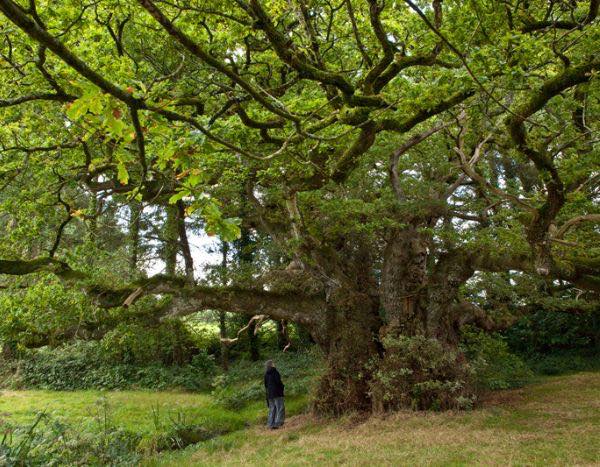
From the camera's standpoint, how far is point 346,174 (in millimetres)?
7770

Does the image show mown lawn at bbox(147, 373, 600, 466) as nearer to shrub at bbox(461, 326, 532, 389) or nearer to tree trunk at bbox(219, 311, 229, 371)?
shrub at bbox(461, 326, 532, 389)

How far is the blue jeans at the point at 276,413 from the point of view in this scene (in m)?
10.9

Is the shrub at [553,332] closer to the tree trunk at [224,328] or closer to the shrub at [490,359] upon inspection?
the shrub at [490,359]

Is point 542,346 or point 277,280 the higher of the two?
point 277,280

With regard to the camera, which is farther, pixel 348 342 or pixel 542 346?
pixel 542 346

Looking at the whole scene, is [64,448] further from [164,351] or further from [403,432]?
[164,351]

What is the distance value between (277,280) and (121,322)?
4079 mm

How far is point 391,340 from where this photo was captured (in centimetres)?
1045

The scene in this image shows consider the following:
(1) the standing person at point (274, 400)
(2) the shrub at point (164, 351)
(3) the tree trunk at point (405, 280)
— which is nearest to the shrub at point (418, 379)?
(3) the tree trunk at point (405, 280)

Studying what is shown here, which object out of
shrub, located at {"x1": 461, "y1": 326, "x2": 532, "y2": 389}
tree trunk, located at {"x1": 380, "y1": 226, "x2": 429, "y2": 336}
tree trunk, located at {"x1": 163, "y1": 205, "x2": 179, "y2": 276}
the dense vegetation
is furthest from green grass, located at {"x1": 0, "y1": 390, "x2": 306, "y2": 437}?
tree trunk, located at {"x1": 163, "y1": 205, "x2": 179, "y2": 276}

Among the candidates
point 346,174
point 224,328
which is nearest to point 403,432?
point 346,174

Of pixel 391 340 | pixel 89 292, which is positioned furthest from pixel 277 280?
pixel 89 292

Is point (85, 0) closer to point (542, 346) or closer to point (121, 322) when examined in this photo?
point (121, 322)

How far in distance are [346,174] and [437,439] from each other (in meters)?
4.82
